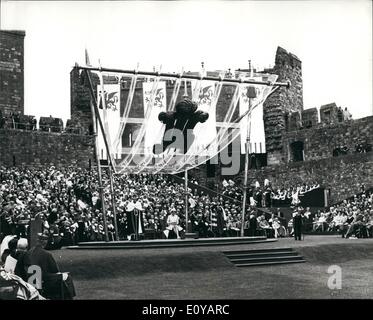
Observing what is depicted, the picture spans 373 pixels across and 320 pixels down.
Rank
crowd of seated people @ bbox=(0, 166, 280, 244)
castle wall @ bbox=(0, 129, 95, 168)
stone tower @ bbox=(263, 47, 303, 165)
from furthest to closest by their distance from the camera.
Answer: stone tower @ bbox=(263, 47, 303, 165) < castle wall @ bbox=(0, 129, 95, 168) < crowd of seated people @ bbox=(0, 166, 280, 244)

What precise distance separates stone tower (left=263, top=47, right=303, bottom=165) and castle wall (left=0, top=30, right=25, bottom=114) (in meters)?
17.1

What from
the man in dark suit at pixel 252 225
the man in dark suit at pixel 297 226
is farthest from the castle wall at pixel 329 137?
the man in dark suit at pixel 297 226

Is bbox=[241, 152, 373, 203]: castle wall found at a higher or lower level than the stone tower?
lower

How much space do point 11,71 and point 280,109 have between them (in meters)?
18.4

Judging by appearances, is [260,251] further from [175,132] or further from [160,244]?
[175,132]

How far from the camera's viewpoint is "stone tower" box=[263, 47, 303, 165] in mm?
42062

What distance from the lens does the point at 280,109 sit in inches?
1679

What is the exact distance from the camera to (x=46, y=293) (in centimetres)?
1174

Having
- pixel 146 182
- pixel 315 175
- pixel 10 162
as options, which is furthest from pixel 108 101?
pixel 315 175

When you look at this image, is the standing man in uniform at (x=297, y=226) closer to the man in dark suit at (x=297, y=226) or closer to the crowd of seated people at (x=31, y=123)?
the man in dark suit at (x=297, y=226)

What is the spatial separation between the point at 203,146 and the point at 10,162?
20038mm

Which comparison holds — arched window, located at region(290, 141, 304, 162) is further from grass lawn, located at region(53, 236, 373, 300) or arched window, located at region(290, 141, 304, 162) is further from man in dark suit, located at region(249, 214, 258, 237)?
grass lawn, located at region(53, 236, 373, 300)

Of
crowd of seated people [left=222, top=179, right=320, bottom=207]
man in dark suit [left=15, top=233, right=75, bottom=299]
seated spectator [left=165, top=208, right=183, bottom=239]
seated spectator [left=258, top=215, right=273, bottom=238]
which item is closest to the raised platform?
seated spectator [left=165, top=208, right=183, bottom=239]
